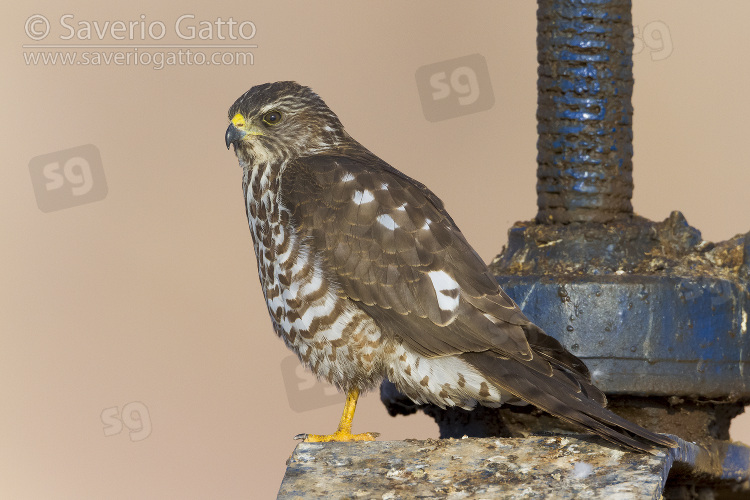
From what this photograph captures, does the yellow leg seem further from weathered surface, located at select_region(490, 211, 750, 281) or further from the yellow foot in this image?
weathered surface, located at select_region(490, 211, 750, 281)

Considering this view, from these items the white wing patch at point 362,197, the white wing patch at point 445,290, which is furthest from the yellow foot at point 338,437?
the white wing patch at point 362,197

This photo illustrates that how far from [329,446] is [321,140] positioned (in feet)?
5.82

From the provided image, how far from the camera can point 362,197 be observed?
4.86 meters

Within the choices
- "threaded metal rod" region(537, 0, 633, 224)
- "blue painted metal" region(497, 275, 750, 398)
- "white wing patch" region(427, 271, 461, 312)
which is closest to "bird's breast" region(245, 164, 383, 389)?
"white wing patch" region(427, 271, 461, 312)

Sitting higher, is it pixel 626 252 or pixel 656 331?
pixel 626 252

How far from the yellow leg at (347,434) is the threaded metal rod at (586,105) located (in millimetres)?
1417

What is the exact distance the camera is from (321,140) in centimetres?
558

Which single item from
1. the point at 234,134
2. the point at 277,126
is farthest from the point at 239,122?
the point at 277,126

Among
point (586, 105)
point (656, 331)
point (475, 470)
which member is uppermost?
point (586, 105)

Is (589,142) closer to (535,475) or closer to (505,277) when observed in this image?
(505,277)

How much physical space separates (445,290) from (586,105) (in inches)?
53.4

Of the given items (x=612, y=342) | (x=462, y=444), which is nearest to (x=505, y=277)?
(x=612, y=342)

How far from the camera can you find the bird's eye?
18.0 feet

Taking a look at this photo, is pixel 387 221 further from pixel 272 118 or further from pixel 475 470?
pixel 475 470
